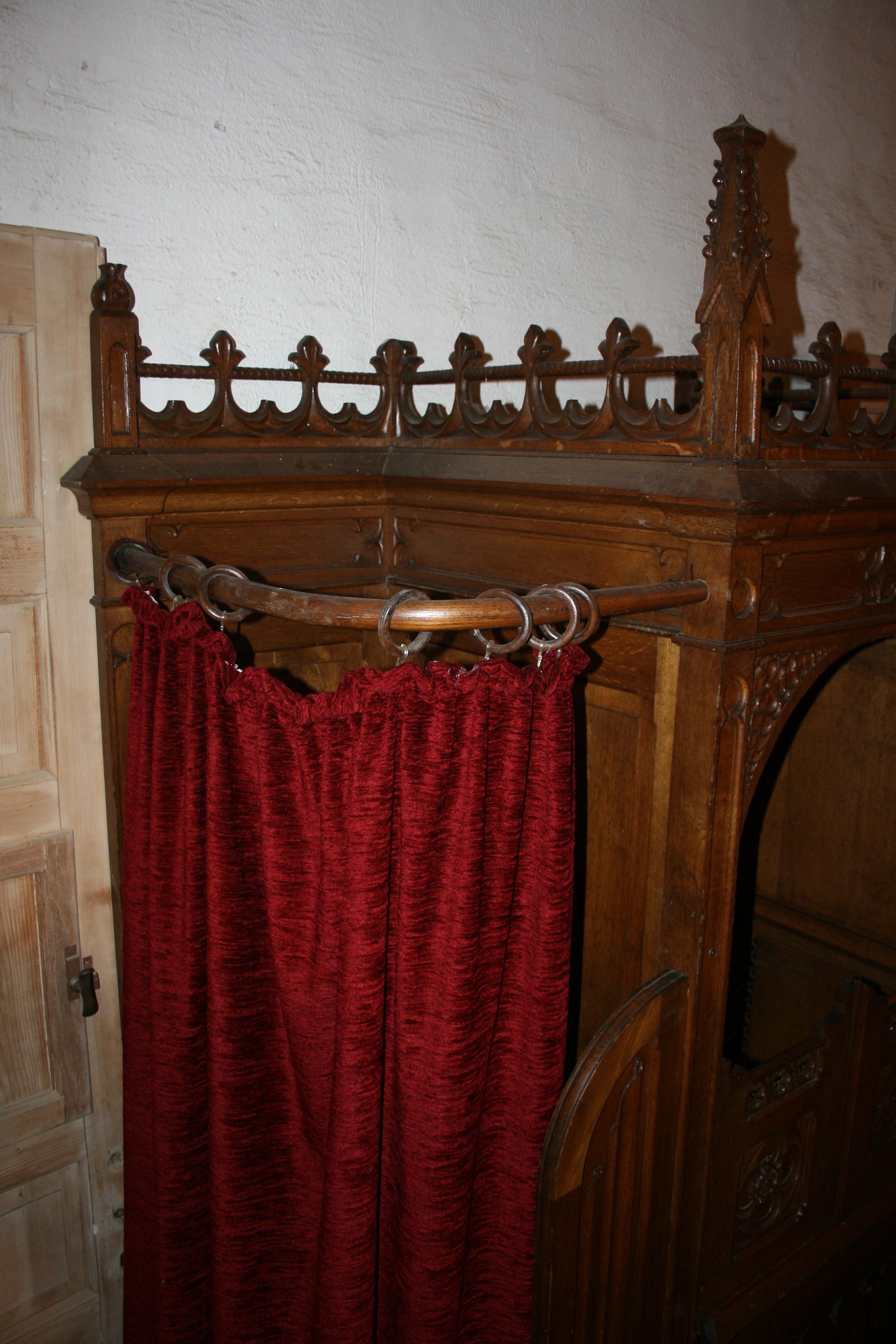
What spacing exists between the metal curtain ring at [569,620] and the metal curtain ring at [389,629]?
0.40ft

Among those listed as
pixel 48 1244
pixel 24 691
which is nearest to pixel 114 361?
pixel 24 691

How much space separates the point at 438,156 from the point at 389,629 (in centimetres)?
135

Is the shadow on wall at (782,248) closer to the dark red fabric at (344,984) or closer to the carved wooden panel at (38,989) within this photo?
the dark red fabric at (344,984)

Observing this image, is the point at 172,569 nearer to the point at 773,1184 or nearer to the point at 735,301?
the point at 735,301

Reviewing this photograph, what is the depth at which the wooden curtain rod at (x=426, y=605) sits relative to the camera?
99 cm

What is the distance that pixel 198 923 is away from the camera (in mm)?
1265

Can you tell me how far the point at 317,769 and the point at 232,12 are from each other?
1.36m

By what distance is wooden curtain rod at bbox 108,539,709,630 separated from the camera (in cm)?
99

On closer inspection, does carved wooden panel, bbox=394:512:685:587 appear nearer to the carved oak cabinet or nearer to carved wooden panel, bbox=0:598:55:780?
the carved oak cabinet

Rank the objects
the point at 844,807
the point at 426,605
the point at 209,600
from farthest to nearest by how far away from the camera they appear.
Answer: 1. the point at 844,807
2. the point at 209,600
3. the point at 426,605

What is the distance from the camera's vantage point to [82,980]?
1.64 m

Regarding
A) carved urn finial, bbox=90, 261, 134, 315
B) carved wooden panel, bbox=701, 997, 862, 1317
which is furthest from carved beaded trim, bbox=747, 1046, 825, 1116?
carved urn finial, bbox=90, 261, 134, 315

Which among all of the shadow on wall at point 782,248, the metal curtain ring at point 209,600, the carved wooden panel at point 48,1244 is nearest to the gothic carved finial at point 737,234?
the metal curtain ring at point 209,600

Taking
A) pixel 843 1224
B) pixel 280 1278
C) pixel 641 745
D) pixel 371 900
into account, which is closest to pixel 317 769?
pixel 371 900
